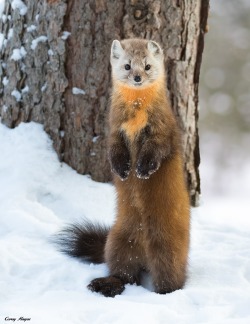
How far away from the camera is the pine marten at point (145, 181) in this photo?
13.2ft

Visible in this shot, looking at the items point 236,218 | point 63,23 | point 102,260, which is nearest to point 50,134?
point 63,23

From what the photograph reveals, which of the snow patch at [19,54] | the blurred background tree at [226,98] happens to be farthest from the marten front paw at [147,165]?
the blurred background tree at [226,98]

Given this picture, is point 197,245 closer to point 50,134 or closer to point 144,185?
point 144,185

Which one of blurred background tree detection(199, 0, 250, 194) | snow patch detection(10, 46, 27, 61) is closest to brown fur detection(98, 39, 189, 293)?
snow patch detection(10, 46, 27, 61)

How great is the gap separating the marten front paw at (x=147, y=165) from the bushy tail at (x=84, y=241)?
0.68 m

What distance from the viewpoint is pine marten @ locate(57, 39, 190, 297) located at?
403 centimetres

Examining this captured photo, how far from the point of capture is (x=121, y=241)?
416 centimetres

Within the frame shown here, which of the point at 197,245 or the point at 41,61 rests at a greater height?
the point at 41,61

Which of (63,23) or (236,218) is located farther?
(236,218)

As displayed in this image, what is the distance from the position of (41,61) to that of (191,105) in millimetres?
1239

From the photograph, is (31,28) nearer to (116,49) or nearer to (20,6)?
(20,6)

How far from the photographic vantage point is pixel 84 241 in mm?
4445

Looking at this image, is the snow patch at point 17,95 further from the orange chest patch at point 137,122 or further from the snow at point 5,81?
the orange chest patch at point 137,122

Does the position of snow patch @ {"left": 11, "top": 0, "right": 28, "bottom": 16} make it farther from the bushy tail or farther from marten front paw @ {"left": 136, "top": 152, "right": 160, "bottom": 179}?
marten front paw @ {"left": 136, "top": 152, "right": 160, "bottom": 179}
